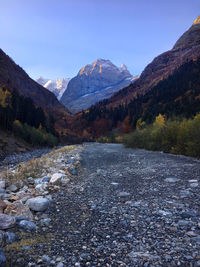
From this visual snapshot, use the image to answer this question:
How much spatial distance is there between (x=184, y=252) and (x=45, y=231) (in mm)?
2655

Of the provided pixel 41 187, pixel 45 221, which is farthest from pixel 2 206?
pixel 41 187

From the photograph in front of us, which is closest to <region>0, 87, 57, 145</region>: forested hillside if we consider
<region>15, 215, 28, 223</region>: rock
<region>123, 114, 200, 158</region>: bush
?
<region>123, 114, 200, 158</region>: bush

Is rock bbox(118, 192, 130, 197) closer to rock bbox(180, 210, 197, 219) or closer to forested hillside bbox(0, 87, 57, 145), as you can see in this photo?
rock bbox(180, 210, 197, 219)

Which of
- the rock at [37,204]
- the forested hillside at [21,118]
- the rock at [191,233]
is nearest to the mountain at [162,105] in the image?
the forested hillside at [21,118]

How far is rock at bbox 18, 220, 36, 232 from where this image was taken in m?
3.40

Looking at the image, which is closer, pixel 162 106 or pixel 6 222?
pixel 6 222

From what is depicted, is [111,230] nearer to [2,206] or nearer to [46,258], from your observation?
[46,258]

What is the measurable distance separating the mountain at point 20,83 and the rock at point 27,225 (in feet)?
364

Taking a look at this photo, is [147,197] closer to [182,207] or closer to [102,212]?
[182,207]

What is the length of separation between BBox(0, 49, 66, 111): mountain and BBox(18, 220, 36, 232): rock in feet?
364

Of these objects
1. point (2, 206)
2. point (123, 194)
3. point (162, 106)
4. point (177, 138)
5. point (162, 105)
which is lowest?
point (123, 194)

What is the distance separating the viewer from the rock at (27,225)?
11.2 feet

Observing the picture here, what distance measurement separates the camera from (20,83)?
12812 cm

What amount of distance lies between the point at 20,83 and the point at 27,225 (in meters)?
145
